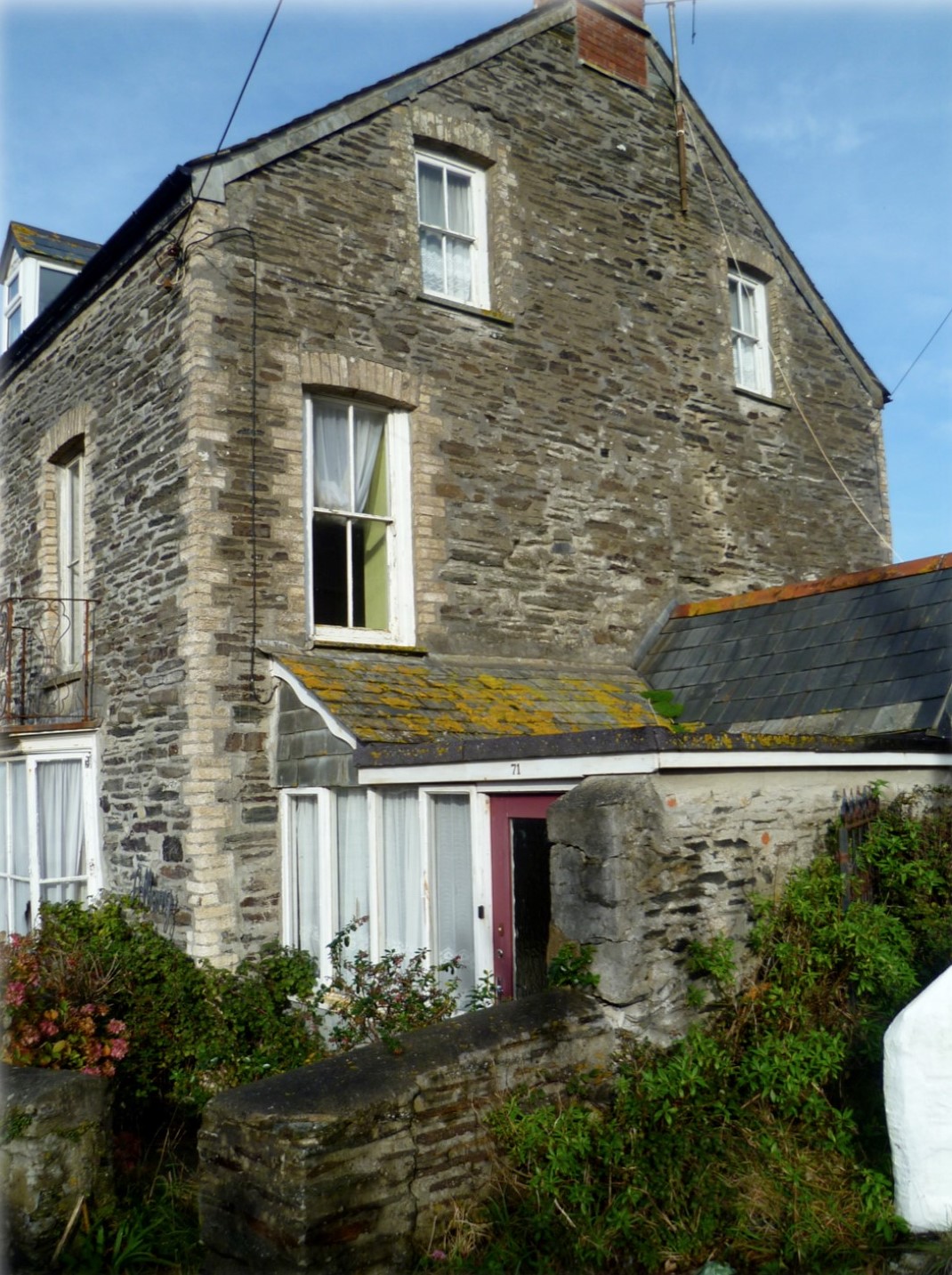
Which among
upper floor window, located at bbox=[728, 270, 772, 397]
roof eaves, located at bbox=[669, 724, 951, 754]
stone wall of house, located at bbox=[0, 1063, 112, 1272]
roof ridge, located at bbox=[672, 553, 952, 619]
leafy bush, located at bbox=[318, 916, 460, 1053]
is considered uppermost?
upper floor window, located at bbox=[728, 270, 772, 397]

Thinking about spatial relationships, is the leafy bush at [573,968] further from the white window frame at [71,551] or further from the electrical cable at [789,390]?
the electrical cable at [789,390]

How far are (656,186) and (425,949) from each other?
378 inches

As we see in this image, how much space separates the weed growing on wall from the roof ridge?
14.1 feet

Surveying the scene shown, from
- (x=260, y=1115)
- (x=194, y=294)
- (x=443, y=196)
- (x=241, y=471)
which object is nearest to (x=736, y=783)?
(x=260, y=1115)

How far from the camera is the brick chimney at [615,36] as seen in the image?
1264 cm

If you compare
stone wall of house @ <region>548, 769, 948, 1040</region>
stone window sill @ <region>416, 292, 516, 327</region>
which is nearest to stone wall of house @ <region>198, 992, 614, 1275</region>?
stone wall of house @ <region>548, 769, 948, 1040</region>

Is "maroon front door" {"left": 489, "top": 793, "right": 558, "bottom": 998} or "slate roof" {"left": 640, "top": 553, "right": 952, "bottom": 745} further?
"slate roof" {"left": 640, "top": 553, "right": 952, "bottom": 745}

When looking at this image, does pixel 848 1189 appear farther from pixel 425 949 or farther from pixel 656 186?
pixel 656 186

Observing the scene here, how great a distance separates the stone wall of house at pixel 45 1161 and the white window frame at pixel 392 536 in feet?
14.8

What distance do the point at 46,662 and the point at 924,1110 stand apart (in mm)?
9447

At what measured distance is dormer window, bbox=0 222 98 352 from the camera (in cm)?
1374

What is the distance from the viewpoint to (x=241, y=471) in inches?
360

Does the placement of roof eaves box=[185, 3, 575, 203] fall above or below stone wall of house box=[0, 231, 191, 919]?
above

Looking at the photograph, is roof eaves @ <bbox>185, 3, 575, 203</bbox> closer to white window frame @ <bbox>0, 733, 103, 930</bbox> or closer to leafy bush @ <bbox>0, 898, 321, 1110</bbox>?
white window frame @ <bbox>0, 733, 103, 930</bbox>
